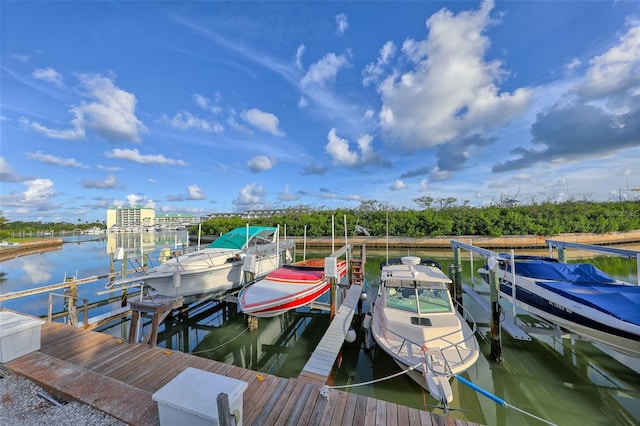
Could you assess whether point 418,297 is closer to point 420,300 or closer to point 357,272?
point 420,300

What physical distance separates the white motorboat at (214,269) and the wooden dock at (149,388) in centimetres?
272

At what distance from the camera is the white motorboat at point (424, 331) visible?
14.3 ft

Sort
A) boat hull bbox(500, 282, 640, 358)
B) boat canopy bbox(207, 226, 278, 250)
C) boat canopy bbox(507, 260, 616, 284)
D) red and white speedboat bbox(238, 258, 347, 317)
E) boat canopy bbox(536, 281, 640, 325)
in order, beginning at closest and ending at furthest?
boat hull bbox(500, 282, 640, 358) < boat canopy bbox(536, 281, 640, 325) < boat canopy bbox(507, 260, 616, 284) < red and white speedboat bbox(238, 258, 347, 317) < boat canopy bbox(207, 226, 278, 250)

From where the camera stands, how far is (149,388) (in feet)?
Result: 11.8

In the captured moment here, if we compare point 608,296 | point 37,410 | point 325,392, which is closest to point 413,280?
point 325,392

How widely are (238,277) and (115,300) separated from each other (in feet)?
18.8

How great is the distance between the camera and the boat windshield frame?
18.9 feet

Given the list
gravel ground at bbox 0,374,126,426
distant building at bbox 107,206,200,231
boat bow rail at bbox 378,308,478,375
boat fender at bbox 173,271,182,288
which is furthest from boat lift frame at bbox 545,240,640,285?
boat fender at bbox 173,271,182,288

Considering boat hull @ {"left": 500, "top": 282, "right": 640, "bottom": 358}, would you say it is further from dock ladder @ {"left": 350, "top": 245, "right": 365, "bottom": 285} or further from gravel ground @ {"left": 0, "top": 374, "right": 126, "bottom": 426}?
gravel ground @ {"left": 0, "top": 374, "right": 126, "bottom": 426}

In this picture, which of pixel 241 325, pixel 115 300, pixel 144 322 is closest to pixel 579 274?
pixel 241 325

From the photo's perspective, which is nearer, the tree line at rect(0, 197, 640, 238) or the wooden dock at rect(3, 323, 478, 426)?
the wooden dock at rect(3, 323, 478, 426)

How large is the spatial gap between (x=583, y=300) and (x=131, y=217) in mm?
58063

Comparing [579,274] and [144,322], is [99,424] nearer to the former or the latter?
[144,322]

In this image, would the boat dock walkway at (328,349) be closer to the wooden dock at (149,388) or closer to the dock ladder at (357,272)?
the wooden dock at (149,388)
